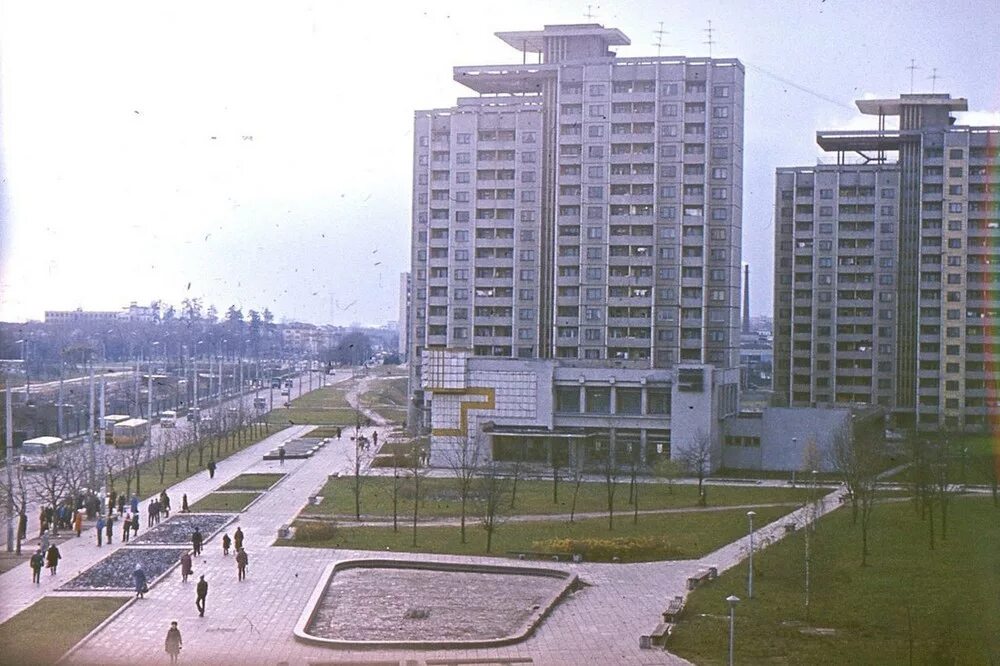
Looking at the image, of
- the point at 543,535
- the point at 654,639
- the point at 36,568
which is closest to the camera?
the point at 654,639

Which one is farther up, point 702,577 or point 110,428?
point 110,428

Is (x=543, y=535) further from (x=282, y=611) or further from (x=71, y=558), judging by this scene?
(x=71, y=558)

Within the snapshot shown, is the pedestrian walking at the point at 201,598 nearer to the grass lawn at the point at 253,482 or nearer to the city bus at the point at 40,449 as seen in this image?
the grass lawn at the point at 253,482

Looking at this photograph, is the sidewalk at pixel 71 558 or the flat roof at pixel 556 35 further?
the flat roof at pixel 556 35

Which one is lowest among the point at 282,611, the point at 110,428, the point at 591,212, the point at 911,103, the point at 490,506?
the point at 282,611

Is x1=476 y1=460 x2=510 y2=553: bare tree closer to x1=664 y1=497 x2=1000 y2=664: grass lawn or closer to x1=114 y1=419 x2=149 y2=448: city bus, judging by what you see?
x1=664 y1=497 x2=1000 y2=664: grass lawn

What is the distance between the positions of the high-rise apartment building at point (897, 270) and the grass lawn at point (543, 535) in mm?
12535

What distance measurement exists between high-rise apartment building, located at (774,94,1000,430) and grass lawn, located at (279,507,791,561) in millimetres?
12535

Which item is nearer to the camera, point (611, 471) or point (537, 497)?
point (611, 471)

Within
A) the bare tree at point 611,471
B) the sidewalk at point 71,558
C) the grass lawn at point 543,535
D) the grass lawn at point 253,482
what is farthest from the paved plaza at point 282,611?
the grass lawn at point 253,482

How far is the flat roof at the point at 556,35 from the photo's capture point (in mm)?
22812

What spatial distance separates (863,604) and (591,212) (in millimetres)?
14160

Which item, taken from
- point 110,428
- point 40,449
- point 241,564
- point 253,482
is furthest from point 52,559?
point 110,428

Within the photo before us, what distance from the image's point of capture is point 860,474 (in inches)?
493
